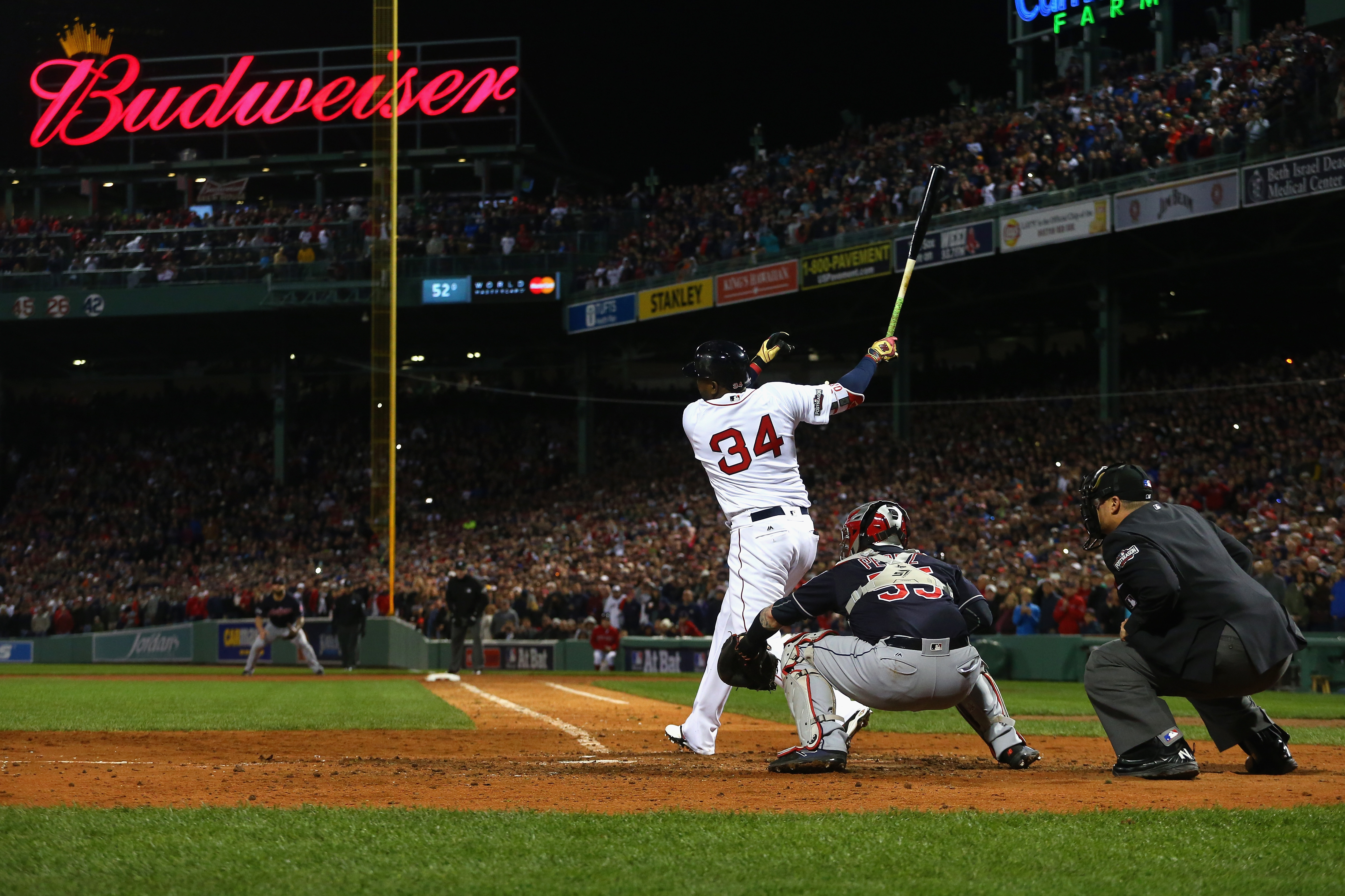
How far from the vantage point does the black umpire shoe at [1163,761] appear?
236 inches

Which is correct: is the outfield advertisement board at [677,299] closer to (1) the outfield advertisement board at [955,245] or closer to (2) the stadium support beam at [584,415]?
(2) the stadium support beam at [584,415]

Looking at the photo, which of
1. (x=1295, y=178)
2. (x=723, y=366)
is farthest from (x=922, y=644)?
(x=1295, y=178)

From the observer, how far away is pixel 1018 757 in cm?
682

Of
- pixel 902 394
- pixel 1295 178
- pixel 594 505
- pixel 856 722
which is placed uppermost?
pixel 1295 178

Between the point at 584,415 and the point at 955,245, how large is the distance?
14.1 m

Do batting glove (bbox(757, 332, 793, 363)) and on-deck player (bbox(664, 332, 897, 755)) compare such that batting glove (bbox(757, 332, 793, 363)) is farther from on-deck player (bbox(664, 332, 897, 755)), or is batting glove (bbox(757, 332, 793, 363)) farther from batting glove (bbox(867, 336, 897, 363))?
batting glove (bbox(867, 336, 897, 363))

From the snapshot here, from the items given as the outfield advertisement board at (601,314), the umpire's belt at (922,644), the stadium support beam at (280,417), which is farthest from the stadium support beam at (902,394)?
the umpire's belt at (922,644)

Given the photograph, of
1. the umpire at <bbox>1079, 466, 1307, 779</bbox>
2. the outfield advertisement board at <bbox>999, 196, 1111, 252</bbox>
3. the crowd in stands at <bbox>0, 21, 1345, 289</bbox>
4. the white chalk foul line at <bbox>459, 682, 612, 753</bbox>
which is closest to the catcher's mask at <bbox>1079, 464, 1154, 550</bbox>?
the umpire at <bbox>1079, 466, 1307, 779</bbox>

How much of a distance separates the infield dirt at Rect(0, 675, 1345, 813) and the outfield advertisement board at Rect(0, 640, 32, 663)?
24400 millimetres

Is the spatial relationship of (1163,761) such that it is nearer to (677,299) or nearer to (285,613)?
(285,613)

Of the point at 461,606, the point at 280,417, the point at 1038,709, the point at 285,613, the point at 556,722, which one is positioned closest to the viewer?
the point at 556,722

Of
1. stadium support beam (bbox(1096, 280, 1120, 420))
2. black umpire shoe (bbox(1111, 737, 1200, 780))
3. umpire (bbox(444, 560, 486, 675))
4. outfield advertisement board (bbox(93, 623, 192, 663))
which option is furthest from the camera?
outfield advertisement board (bbox(93, 623, 192, 663))

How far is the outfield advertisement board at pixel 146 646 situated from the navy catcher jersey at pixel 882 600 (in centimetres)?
2578

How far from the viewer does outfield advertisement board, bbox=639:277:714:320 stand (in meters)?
30.4
